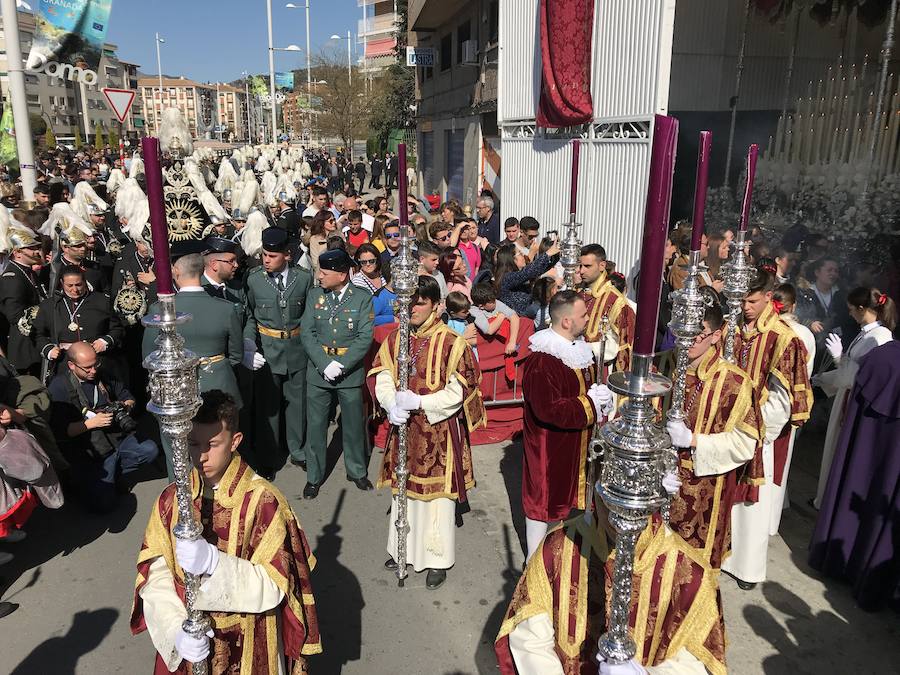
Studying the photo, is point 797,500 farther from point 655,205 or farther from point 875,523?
point 655,205

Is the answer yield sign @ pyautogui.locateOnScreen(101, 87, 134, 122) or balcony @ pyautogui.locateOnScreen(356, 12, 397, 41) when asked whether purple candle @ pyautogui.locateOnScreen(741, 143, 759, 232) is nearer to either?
yield sign @ pyautogui.locateOnScreen(101, 87, 134, 122)

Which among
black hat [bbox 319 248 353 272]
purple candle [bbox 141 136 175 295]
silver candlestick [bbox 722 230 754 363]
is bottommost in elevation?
black hat [bbox 319 248 353 272]

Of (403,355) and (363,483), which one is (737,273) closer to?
(403,355)

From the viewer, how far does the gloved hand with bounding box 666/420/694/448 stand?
296cm

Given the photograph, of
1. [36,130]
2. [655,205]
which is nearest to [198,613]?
[655,205]

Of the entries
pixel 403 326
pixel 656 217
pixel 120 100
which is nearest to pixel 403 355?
pixel 403 326

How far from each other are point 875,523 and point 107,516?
5.58 meters

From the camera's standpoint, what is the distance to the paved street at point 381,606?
149 inches

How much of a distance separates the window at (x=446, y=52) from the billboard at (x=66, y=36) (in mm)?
13573

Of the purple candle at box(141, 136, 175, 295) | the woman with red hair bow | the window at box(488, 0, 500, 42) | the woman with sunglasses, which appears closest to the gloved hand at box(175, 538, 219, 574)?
the purple candle at box(141, 136, 175, 295)

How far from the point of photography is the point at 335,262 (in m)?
5.42

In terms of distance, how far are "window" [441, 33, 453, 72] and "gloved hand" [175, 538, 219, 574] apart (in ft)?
75.2

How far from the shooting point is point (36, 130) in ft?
137

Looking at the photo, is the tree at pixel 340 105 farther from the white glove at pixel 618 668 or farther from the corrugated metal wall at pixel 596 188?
the white glove at pixel 618 668
